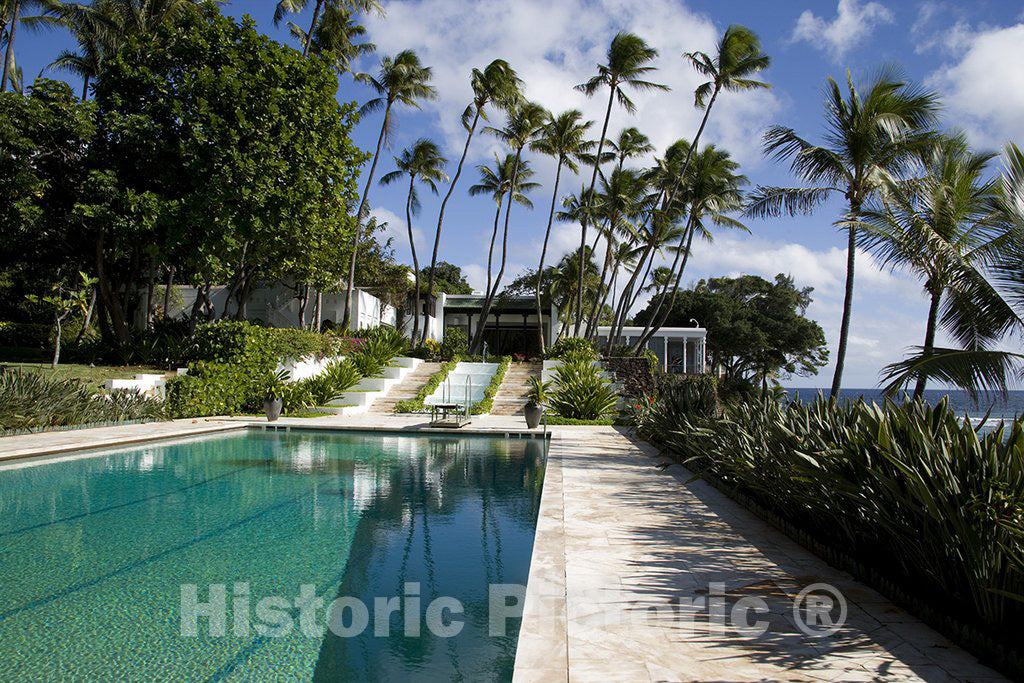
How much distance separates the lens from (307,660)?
3330 mm

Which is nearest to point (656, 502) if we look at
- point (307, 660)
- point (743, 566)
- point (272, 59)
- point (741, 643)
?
point (743, 566)

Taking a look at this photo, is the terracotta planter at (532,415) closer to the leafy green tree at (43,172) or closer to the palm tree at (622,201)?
the leafy green tree at (43,172)

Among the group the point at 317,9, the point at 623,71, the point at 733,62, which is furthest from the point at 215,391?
the point at 733,62

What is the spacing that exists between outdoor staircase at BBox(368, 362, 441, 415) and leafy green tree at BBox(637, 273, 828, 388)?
2355 cm

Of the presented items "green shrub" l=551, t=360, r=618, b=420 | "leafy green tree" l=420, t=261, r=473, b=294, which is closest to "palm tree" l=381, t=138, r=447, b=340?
"green shrub" l=551, t=360, r=618, b=420

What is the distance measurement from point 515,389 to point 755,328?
30308mm

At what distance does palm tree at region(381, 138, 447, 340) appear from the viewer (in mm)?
31375

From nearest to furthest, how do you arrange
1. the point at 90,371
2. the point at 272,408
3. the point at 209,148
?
the point at 90,371 < the point at 272,408 < the point at 209,148

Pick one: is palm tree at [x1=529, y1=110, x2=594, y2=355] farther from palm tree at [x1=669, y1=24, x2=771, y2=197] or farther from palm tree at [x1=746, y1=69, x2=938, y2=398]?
palm tree at [x1=746, y1=69, x2=938, y2=398]

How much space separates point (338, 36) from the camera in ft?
80.4

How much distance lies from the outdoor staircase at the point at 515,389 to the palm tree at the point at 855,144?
32.6 ft

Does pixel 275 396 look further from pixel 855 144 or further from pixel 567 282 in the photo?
pixel 567 282

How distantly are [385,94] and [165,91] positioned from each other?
1188 cm

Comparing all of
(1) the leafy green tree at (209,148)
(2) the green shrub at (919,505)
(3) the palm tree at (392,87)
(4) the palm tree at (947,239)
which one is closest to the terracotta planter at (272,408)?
(1) the leafy green tree at (209,148)
